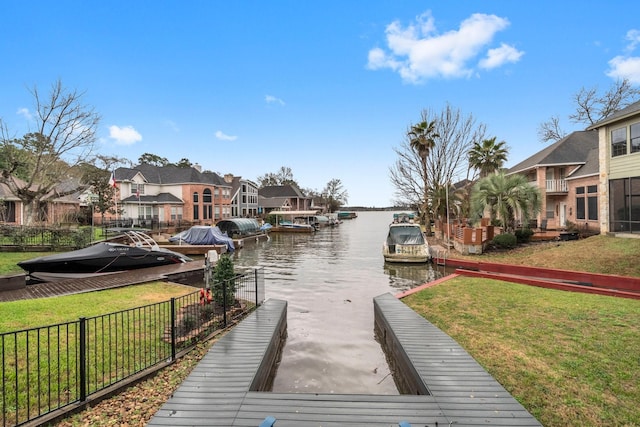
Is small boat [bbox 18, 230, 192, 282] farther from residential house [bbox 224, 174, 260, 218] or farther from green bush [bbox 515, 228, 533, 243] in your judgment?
residential house [bbox 224, 174, 260, 218]

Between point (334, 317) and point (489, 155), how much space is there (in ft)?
95.1

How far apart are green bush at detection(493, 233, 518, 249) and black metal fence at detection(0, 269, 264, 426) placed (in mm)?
17571

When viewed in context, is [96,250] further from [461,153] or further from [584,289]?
[461,153]

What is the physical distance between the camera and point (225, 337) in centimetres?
687

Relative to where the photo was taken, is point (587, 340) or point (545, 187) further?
point (545, 187)

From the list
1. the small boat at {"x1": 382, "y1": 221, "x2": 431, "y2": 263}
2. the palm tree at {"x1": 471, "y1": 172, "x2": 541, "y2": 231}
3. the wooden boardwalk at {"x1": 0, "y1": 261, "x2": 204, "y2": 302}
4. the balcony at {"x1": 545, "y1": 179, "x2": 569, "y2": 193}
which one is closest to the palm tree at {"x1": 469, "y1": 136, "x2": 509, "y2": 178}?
the balcony at {"x1": 545, "y1": 179, "x2": 569, "y2": 193}

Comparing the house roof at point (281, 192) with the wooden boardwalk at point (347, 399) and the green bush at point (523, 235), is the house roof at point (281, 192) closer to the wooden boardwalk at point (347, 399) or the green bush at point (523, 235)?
the green bush at point (523, 235)

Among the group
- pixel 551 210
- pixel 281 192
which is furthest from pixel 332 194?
pixel 551 210

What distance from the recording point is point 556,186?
27891mm

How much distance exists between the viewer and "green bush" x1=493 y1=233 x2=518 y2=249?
1997 cm

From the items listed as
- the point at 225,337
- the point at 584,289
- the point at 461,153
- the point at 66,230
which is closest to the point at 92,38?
the point at 66,230

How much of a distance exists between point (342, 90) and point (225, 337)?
2723 centimetres

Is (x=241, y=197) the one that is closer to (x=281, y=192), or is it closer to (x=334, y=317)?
(x=281, y=192)

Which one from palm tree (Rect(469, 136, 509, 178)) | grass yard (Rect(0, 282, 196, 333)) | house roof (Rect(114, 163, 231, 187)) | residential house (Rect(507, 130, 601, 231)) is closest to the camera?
grass yard (Rect(0, 282, 196, 333))
